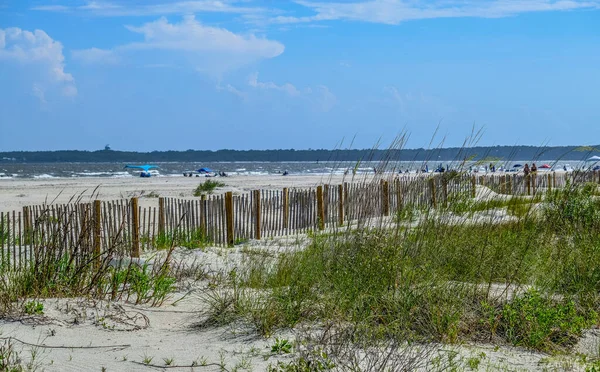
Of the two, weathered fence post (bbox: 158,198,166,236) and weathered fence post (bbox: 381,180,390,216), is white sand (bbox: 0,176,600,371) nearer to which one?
weathered fence post (bbox: 158,198,166,236)

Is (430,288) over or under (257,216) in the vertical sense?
over

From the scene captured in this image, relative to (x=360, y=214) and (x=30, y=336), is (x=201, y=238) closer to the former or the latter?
(x=360, y=214)

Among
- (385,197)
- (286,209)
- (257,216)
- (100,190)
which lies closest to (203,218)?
(257,216)

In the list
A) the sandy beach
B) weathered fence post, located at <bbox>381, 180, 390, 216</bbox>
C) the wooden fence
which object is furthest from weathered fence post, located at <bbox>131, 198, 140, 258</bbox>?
the sandy beach

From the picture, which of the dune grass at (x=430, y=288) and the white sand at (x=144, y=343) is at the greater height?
the dune grass at (x=430, y=288)

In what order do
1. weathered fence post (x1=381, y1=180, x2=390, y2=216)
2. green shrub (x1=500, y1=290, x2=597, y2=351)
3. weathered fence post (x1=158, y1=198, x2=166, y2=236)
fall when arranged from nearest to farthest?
1. green shrub (x1=500, y1=290, x2=597, y2=351)
2. weathered fence post (x1=158, y1=198, x2=166, y2=236)
3. weathered fence post (x1=381, y1=180, x2=390, y2=216)

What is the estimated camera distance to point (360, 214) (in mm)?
7309

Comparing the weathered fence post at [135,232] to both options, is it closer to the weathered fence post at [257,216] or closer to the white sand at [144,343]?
the weathered fence post at [257,216]

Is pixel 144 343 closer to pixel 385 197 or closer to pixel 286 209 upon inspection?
pixel 286 209

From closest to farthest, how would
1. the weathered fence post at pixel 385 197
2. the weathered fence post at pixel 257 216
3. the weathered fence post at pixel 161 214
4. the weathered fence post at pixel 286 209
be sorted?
the weathered fence post at pixel 161 214
the weathered fence post at pixel 257 216
the weathered fence post at pixel 286 209
the weathered fence post at pixel 385 197

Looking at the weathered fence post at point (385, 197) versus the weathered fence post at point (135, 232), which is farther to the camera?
the weathered fence post at point (385, 197)

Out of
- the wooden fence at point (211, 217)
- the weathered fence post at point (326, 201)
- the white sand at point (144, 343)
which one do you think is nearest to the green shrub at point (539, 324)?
the white sand at point (144, 343)

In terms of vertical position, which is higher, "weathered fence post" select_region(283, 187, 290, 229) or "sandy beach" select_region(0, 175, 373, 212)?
"weathered fence post" select_region(283, 187, 290, 229)

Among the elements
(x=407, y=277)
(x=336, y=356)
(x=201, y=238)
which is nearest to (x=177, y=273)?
(x=407, y=277)
